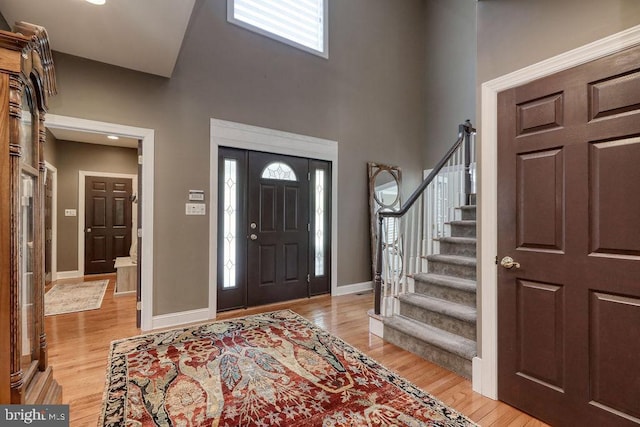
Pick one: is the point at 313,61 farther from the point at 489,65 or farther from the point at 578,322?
the point at 578,322

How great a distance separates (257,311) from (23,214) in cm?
280

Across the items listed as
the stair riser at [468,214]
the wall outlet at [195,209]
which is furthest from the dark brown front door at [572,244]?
the wall outlet at [195,209]

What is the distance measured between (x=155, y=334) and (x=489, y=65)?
3704mm

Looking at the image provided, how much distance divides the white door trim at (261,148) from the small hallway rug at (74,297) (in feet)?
6.08

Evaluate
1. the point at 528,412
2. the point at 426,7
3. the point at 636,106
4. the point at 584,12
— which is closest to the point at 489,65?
the point at 584,12

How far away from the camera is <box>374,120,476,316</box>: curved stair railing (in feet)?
10.4

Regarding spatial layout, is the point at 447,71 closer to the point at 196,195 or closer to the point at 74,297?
the point at 196,195

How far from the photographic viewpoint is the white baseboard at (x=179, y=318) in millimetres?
3296

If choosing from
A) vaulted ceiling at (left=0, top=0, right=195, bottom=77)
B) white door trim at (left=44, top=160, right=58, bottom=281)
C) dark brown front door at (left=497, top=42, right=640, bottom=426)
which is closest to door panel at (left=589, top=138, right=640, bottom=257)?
dark brown front door at (left=497, top=42, right=640, bottom=426)

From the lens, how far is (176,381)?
7.06 ft

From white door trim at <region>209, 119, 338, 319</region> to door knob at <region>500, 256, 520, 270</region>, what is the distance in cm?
287

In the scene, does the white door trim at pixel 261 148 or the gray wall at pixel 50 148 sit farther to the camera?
the gray wall at pixel 50 148

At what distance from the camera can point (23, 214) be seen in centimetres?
138

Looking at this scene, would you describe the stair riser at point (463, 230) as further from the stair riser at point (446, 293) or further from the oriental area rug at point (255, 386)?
the oriental area rug at point (255, 386)
